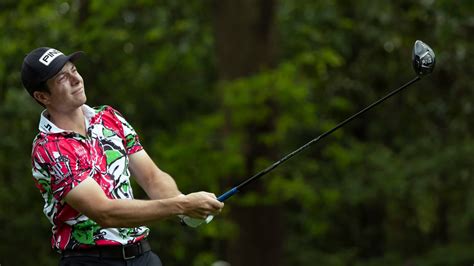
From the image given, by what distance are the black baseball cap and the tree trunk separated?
26.8 feet

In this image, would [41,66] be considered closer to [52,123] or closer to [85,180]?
[52,123]

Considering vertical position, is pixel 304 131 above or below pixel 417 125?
below

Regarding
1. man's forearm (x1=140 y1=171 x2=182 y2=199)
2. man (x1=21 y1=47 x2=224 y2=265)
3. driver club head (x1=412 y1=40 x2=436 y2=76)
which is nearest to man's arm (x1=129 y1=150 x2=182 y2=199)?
man's forearm (x1=140 y1=171 x2=182 y2=199)

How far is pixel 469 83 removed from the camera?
16.1m

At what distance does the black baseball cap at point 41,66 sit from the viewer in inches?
167

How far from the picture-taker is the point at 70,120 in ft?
13.9

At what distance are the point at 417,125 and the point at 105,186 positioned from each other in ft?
47.1

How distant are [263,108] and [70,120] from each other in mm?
8107

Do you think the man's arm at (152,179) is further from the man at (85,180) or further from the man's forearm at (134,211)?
the man's forearm at (134,211)

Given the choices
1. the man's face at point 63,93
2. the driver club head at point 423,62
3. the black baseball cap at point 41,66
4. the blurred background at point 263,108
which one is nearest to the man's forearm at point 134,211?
the man's face at point 63,93

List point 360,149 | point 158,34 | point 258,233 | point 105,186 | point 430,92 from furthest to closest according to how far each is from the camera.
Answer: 1. point 430,92
2. point 360,149
3. point 158,34
4. point 258,233
5. point 105,186

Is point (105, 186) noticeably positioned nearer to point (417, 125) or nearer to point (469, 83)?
point (469, 83)

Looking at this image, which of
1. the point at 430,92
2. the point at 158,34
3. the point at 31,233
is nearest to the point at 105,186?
the point at 158,34

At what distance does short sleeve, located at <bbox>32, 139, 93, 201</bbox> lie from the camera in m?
4.09
